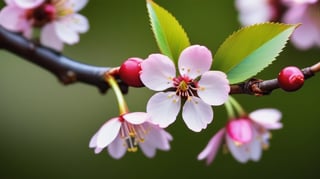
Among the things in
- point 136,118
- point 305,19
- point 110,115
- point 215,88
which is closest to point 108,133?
point 136,118

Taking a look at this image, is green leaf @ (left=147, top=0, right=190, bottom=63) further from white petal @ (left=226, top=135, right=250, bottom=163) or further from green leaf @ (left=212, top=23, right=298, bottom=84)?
white petal @ (left=226, top=135, right=250, bottom=163)

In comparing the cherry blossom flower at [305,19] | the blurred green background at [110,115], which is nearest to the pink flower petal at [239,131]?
the cherry blossom flower at [305,19]

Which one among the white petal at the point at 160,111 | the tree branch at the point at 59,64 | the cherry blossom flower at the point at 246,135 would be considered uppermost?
the tree branch at the point at 59,64

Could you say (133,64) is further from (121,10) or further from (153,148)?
(121,10)

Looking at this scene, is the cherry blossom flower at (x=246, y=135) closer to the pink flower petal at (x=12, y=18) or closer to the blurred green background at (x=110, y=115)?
the pink flower petal at (x=12, y=18)

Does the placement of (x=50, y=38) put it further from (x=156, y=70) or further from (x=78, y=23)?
(x=156, y=70)

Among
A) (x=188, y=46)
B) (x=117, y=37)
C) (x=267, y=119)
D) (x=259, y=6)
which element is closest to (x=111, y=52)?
(x=117, y=37)
